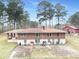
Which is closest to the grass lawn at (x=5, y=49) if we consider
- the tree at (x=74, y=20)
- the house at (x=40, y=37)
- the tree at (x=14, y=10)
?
the house at (x=40, y=37)

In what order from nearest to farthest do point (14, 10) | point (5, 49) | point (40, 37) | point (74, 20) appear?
point (5, 49) < point (40, 37) < point (14, 10) < point (74, 20)

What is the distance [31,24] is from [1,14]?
32.6 meters

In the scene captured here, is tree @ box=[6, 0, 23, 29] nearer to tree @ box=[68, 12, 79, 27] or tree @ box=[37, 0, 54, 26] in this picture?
tree @ box=[37, 0, 54, 26]

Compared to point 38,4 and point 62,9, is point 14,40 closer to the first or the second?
point 38,4

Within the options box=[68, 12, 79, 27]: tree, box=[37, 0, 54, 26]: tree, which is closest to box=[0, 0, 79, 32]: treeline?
box=[37, 0, 54, 26]: tree

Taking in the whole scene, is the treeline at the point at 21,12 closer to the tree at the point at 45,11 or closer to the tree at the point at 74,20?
the tree at the point at 45,11

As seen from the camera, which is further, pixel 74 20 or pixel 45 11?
pixel 74 20

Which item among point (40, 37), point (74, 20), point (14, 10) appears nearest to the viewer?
point (40, 37)

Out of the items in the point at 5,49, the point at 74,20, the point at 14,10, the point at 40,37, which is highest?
the point at 14,10

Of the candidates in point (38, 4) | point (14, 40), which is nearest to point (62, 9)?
point (38, 4)

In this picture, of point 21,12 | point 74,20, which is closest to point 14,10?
point 21,12

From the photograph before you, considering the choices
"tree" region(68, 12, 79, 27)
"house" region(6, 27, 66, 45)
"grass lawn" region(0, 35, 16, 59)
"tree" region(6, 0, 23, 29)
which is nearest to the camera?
"grass lawn" region(0, 35, 16, 59)

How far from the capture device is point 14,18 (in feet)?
221

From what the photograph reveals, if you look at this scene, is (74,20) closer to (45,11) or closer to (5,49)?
(45,11)
